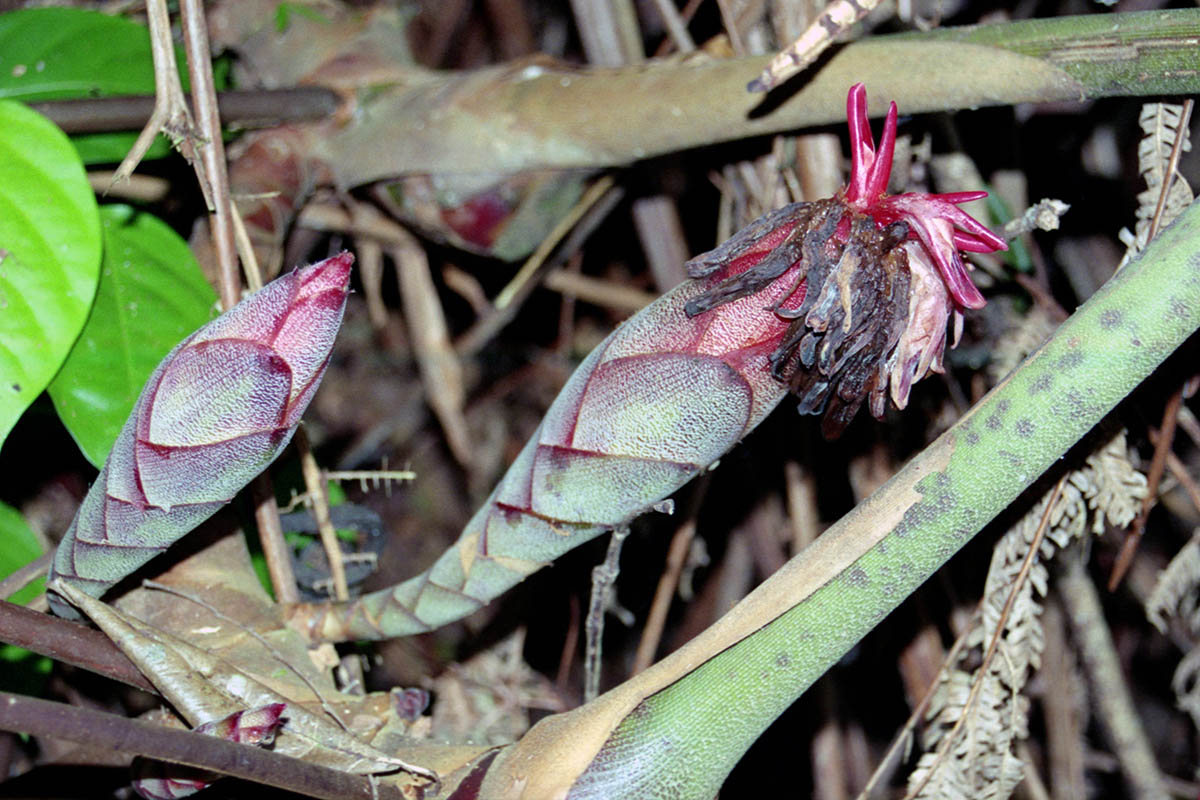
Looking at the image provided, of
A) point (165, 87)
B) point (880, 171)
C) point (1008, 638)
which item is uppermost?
point (165, 87)

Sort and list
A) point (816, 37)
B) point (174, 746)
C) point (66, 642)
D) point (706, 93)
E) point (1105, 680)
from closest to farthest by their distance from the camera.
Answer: point (174, 746) → point (66, 642) → point (816, 37) → point (706, 93) → point (1105, 680)

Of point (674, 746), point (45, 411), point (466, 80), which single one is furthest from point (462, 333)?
point (674, 746)

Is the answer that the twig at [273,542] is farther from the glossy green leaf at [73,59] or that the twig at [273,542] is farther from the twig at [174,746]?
the glossy green leaf at [73,59]

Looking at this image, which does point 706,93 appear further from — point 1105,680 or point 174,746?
point 1105,680

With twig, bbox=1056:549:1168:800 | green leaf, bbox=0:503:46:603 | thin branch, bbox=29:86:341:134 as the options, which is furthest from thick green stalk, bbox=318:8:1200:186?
twig, bbox=1056:549:1168:800

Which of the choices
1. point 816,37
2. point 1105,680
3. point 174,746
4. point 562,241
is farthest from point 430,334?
point 1105,680

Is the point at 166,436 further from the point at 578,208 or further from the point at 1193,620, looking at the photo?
the point at 1193,620
